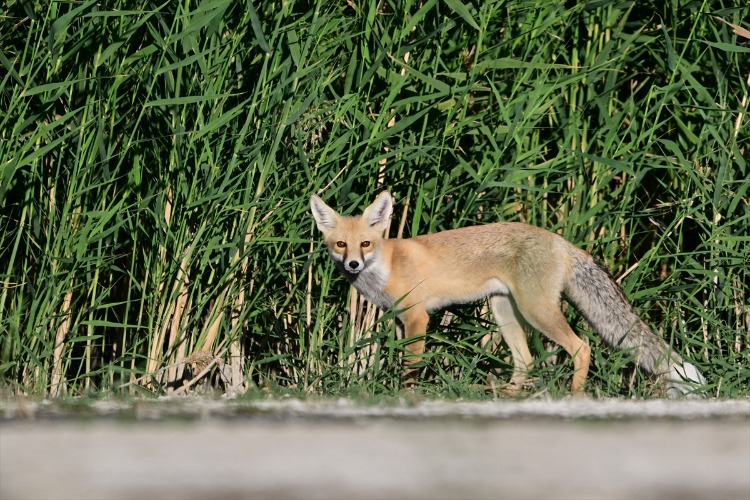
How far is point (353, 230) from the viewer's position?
5.80 meters

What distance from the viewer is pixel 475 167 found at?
629 centimetres

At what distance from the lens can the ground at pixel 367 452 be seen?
6.89 feet

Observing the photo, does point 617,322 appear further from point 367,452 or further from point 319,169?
point 367,452

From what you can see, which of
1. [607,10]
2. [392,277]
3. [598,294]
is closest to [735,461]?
[598,294]

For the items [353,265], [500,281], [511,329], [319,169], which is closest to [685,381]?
[511,329]

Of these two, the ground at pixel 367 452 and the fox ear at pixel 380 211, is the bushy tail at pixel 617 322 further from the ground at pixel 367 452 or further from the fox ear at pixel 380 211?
the ground at pixel 367 452

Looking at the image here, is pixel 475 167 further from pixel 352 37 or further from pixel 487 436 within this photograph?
pixel 487 436

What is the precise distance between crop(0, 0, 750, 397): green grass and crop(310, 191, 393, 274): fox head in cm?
13

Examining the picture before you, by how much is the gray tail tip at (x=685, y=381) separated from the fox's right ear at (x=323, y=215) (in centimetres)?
195

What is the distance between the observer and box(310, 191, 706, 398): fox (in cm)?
568

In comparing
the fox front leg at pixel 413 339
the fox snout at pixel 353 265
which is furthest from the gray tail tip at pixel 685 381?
the fox snout at pixel 353 265

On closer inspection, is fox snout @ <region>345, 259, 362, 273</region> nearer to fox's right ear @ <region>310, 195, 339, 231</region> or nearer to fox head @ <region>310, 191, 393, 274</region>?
fox head @ <region>310, 191, 393, 274</region>

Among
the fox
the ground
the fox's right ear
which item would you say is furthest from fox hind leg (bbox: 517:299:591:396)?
the ground

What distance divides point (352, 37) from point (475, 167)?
43.0 inches
